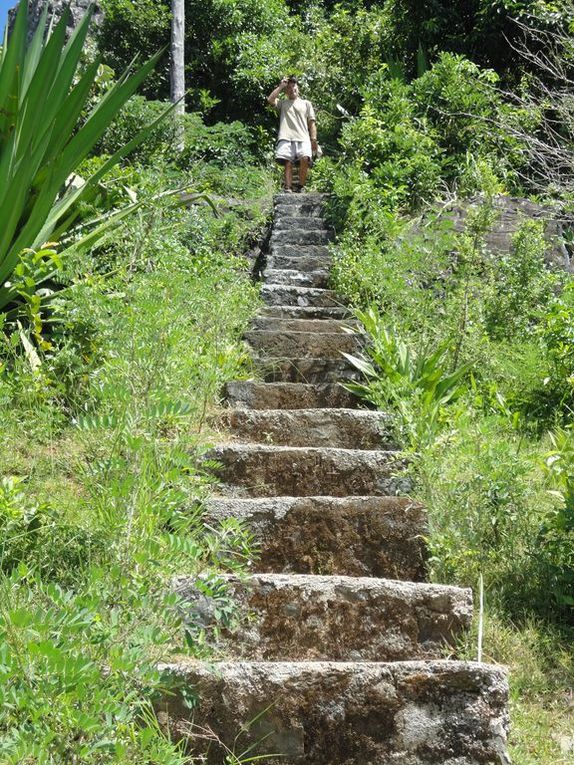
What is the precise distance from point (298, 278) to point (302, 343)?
4.81 feet

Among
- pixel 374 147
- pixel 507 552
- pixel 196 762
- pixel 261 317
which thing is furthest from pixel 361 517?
pixel 374 147

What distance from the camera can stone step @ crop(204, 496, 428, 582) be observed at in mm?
3467

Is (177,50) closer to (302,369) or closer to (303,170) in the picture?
(303,170)

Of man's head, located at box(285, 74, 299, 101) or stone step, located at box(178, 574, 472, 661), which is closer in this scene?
stone step, located at box(178, 574, 472, 661)

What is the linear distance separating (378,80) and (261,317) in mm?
5296

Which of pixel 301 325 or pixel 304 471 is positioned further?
pixel 301 325

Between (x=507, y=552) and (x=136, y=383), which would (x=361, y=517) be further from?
(x=136, y=383)

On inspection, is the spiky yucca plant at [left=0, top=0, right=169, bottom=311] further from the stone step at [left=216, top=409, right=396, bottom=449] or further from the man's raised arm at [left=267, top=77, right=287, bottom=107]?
the man's raised arm at [left=267, top=77, right=287, bottom=107]

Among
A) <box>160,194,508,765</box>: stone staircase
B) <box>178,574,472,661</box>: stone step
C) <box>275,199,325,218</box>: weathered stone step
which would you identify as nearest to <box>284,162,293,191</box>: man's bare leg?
<box>275,199,325,218</box>: weathered stone step

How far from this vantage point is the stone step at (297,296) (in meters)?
Answer: 6.56

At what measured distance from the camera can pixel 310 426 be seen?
14.5ft

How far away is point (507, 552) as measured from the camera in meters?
3.45

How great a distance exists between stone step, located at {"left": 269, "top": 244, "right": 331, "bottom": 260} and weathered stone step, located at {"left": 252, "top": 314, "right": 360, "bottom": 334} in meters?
1.59

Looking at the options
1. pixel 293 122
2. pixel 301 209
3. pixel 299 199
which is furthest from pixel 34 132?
pixel 293 122
